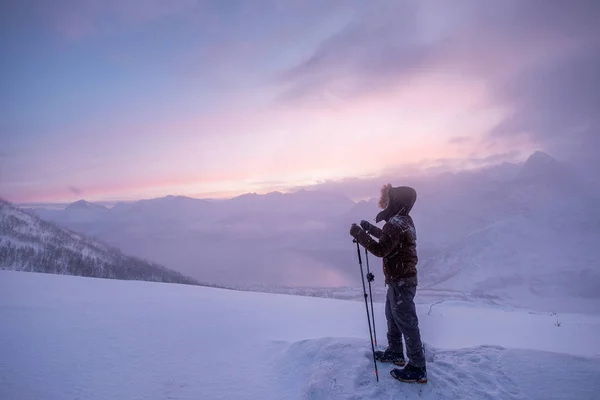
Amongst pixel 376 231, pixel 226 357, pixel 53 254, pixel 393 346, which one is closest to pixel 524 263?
pixel 393 346

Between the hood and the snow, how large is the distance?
2.45 meters

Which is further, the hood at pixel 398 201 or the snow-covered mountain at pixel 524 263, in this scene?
the snow-covered mountain at pixel 524 263

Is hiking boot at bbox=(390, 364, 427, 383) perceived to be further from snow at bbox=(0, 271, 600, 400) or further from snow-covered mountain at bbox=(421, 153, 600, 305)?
snow-covered mountain at bbox=(421, 153, 600, 305)

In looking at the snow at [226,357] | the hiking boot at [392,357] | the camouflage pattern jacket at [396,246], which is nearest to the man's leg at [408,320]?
the camouflage pattern jacket at [396,246]

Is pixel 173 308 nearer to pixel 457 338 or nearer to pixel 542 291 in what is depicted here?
pixel 457 338

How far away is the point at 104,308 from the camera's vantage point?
27.1 feet

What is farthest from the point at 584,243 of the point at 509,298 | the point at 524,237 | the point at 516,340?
the point at 516,340

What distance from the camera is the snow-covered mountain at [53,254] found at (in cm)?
7388

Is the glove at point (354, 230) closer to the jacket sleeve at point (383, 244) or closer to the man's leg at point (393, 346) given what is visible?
the jacket sleeve at point (383, 244)

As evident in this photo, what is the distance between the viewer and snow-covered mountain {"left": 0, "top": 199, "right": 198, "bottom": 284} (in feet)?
242

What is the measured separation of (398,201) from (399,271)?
1089 millimetres

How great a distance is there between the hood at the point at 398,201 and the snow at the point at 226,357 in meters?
2.45

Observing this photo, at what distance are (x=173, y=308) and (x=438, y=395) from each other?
7.34m

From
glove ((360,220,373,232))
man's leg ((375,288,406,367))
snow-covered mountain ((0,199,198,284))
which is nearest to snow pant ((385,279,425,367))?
man's leg ((375,288,406,367))
